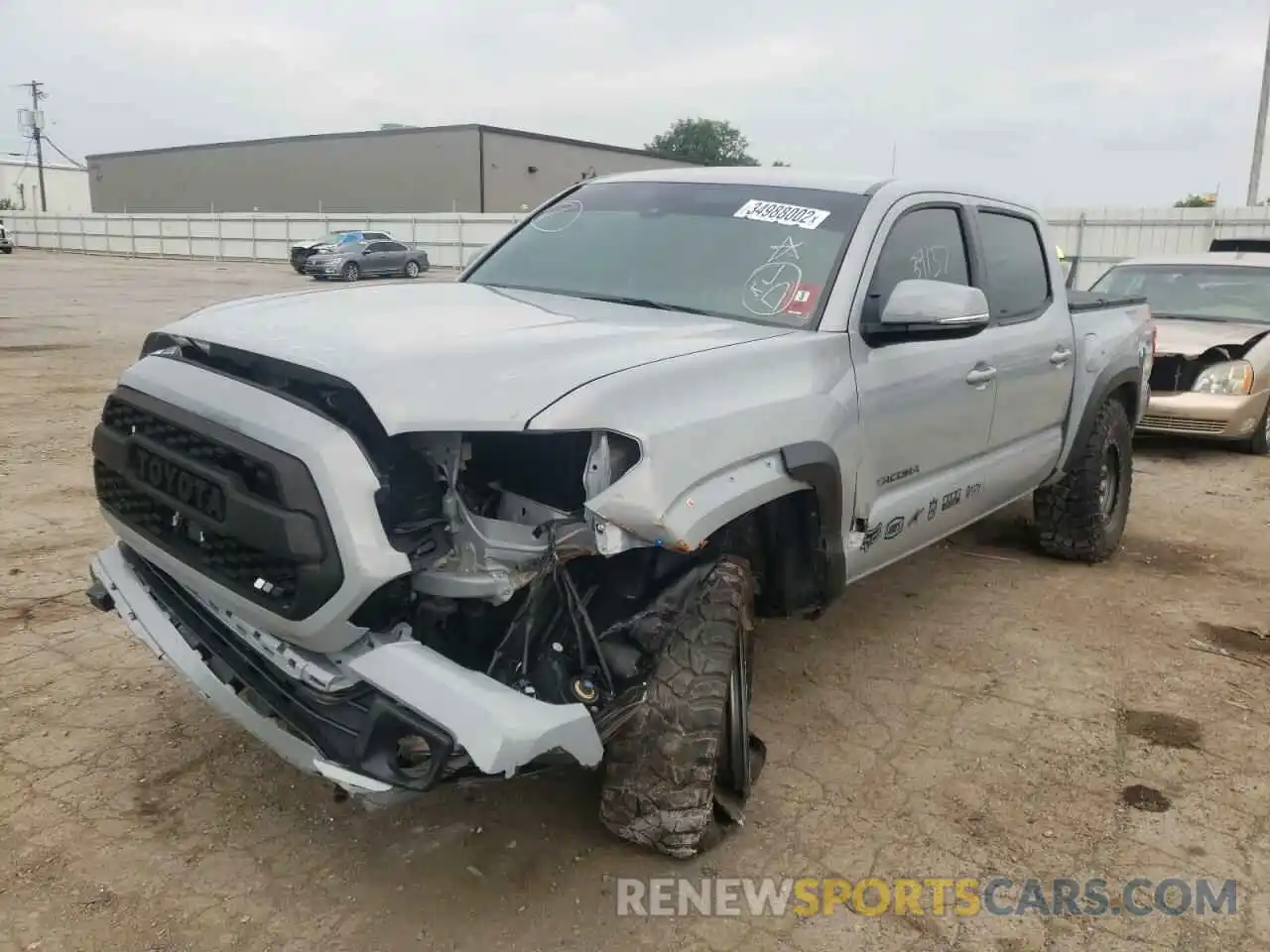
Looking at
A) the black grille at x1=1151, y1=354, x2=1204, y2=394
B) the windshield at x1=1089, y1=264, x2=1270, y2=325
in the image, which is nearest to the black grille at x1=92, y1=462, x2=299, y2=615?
the black grille at x1=1151, y1=354, x2=1204, y2=394

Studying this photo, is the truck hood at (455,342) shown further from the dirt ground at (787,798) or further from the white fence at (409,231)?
the white fence at (409,231)

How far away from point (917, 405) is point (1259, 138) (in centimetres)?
2266

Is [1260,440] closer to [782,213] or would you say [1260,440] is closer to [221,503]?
[782,213]

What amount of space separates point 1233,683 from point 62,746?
4.30 metres

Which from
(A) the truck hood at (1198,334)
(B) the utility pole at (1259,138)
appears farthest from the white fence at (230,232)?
(A) the truck hood at (1198,334)

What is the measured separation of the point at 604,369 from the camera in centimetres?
267

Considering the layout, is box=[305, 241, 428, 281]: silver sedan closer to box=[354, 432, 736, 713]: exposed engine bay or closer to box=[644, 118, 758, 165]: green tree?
box=[354, 432, 736, 713]: exposed engine bay

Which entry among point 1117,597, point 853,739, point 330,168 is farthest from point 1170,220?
point 330,168

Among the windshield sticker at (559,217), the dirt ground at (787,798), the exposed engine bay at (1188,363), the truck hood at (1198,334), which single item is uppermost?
the windshield sticker at (559,217)

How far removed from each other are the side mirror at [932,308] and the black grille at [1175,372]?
230 inches

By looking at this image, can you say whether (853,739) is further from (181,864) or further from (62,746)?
(62,746)

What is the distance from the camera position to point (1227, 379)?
8.39 m

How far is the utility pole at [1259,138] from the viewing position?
21.4 meters

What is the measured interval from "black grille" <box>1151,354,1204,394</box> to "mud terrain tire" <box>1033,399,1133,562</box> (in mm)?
3032
